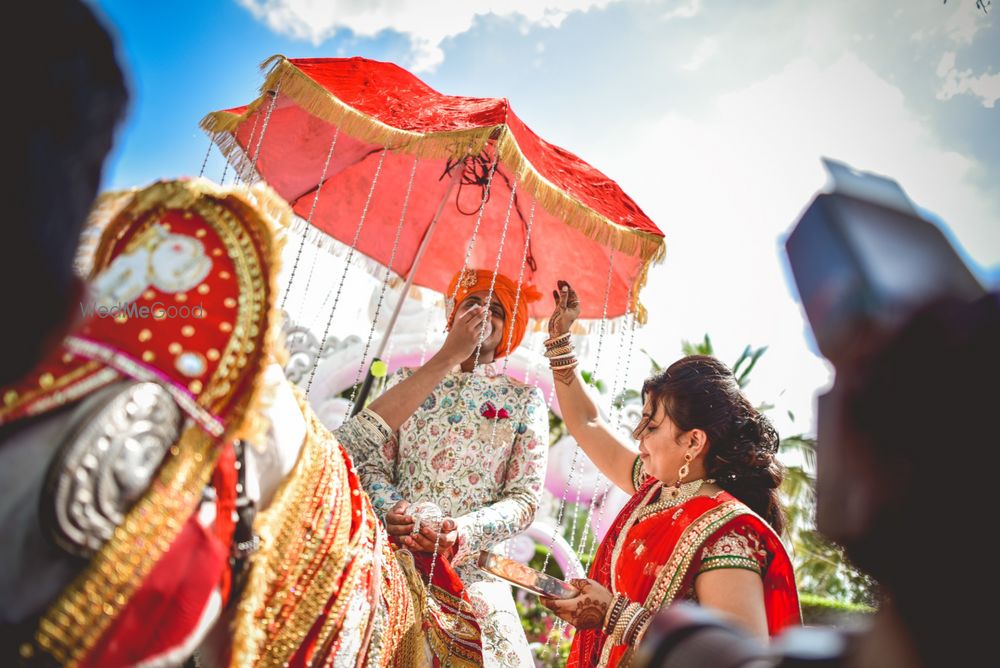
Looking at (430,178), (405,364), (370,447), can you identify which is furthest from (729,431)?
(405,364)

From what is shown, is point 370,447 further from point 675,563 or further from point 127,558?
point 127,558

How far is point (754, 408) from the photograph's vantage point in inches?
102

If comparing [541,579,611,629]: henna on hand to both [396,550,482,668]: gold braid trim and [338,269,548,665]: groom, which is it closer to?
[338,269,548,665]: groom

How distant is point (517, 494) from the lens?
2588mm

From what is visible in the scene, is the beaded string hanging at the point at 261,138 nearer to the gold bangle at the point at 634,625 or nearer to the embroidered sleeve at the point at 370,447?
the embroidered sleeve at the point at 370,447

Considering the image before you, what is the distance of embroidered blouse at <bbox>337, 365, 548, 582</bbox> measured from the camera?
2.51 metres

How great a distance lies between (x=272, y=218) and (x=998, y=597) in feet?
3.95

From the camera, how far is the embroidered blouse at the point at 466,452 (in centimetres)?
251

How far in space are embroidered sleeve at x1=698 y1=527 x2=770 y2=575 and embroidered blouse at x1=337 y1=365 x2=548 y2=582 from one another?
0.69 metres

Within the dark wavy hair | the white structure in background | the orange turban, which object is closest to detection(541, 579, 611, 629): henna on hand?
the dark wavy hair

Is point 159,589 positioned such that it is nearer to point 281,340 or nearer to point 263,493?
point 263,493

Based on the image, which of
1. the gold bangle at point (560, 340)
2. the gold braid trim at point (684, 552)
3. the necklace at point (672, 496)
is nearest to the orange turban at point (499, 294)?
the gold bangle at point (560, 340)

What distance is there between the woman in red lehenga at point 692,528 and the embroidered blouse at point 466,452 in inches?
15.9

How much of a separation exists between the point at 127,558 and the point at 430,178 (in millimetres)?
3223
